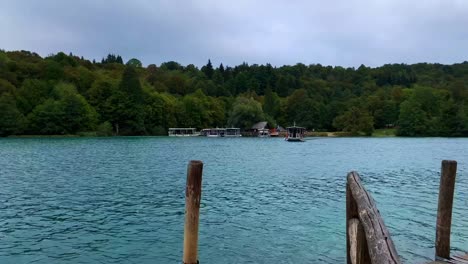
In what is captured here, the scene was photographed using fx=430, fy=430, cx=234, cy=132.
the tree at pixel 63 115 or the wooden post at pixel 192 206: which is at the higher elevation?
the tree at pixel 63 115

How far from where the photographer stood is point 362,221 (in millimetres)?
5535

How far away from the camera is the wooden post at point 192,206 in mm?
7648

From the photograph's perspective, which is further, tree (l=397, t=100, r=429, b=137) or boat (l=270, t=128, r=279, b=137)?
boat (l=270, t=128, r=279, b=137)

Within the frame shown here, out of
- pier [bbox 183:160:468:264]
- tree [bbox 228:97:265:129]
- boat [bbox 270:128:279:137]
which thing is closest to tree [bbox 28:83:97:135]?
tree [bbox 228:97:265:129]

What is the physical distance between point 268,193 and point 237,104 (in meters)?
144

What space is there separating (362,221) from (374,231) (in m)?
0.47

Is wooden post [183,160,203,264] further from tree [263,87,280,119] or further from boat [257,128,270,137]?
tree [263,87,280,119]

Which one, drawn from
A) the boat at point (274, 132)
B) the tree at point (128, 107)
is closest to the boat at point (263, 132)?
the boat at point (274, 132)

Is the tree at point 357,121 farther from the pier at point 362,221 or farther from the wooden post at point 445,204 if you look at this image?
the pier at point 362,221

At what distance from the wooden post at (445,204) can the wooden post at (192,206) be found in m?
6.74

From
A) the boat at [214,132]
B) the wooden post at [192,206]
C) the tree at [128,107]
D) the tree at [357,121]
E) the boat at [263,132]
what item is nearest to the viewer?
the wooden post at [192,206]

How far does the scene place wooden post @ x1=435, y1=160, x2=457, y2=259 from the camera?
1096 cm

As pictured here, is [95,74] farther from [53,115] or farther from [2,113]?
[2,113]

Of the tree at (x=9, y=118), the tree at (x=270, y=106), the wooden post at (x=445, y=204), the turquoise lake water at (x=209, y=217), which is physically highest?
the tree at (x=270, y=106)
